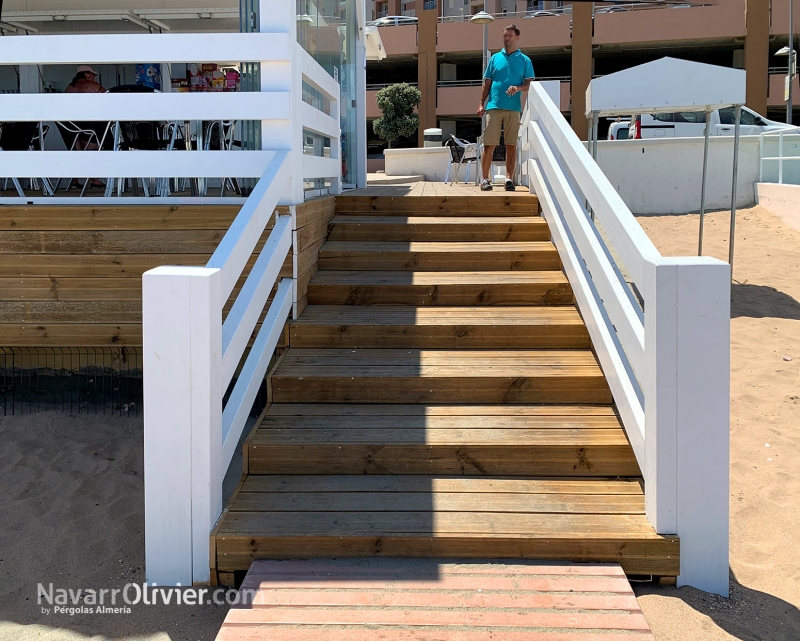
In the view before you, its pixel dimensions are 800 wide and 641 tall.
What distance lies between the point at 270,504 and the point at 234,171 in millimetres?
2028

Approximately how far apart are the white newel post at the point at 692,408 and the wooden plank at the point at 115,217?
253 centimetres

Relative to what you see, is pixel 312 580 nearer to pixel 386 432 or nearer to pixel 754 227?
pixel 386 432

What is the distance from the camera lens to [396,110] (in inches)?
1073

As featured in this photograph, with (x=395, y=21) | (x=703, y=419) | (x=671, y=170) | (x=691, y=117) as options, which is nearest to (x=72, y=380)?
(x=703, y=419)

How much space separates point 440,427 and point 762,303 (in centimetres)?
475

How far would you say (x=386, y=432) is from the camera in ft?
11.3

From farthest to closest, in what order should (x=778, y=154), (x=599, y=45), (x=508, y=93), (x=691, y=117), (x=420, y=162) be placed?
(x=599, y=45)
(x=691, y=117)
(x=420, y=162)
(x=778, y=154)
(x=508, y=93)

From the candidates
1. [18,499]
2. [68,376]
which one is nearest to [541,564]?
[18,499]

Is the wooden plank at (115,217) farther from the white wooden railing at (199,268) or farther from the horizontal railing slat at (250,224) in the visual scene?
the horizontal railing slat at (250,224)

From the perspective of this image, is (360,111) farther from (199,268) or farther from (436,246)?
(199,268)

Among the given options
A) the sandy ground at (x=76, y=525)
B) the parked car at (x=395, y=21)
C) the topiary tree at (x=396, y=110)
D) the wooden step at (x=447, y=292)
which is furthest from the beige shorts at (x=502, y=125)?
the parked car at (x=395, y=21)

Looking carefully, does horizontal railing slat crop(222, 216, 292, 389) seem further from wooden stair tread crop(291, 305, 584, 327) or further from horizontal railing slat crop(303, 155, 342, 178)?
horizontal railing slat crop(303, 155, 342, 178)

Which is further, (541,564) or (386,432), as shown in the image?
(386,432)

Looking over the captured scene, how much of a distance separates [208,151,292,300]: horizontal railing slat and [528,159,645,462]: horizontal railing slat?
1.73m
